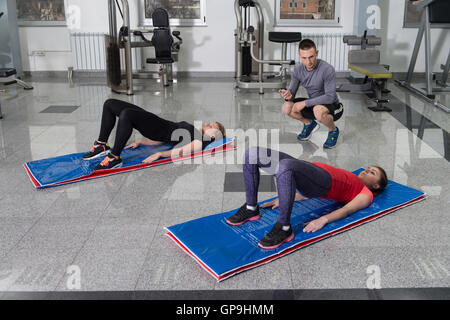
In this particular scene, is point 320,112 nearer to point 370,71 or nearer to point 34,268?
point 370,71

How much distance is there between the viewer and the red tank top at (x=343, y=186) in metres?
2.30

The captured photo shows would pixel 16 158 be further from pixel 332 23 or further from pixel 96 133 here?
pixel 332 23

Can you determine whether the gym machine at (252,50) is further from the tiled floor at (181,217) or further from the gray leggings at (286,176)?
the gray leggings at (286,176)

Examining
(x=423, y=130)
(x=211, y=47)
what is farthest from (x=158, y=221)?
(x=211, y=47)

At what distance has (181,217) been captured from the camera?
2.57 metres

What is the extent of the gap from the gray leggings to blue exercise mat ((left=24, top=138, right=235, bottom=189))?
121 cm

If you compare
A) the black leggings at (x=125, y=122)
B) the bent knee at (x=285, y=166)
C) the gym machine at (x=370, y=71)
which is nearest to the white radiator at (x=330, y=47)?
the gym machine at (x=370, y=71)

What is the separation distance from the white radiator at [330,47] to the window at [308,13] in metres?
0.18

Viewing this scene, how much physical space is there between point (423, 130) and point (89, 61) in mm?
5191

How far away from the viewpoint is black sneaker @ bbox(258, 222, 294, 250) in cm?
215

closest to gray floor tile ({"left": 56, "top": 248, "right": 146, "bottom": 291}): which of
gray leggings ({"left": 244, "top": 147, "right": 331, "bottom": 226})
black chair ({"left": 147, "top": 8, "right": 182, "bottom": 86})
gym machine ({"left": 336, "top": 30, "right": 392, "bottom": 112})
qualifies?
gray leggings ({"left": 244, "top": 147, "right": 331, "bottom": 226})

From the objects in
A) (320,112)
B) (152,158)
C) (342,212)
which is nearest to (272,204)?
Result: (342,212)

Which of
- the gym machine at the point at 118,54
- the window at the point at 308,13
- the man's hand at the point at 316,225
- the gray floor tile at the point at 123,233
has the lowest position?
the gray floor tile at the point at 123,233
